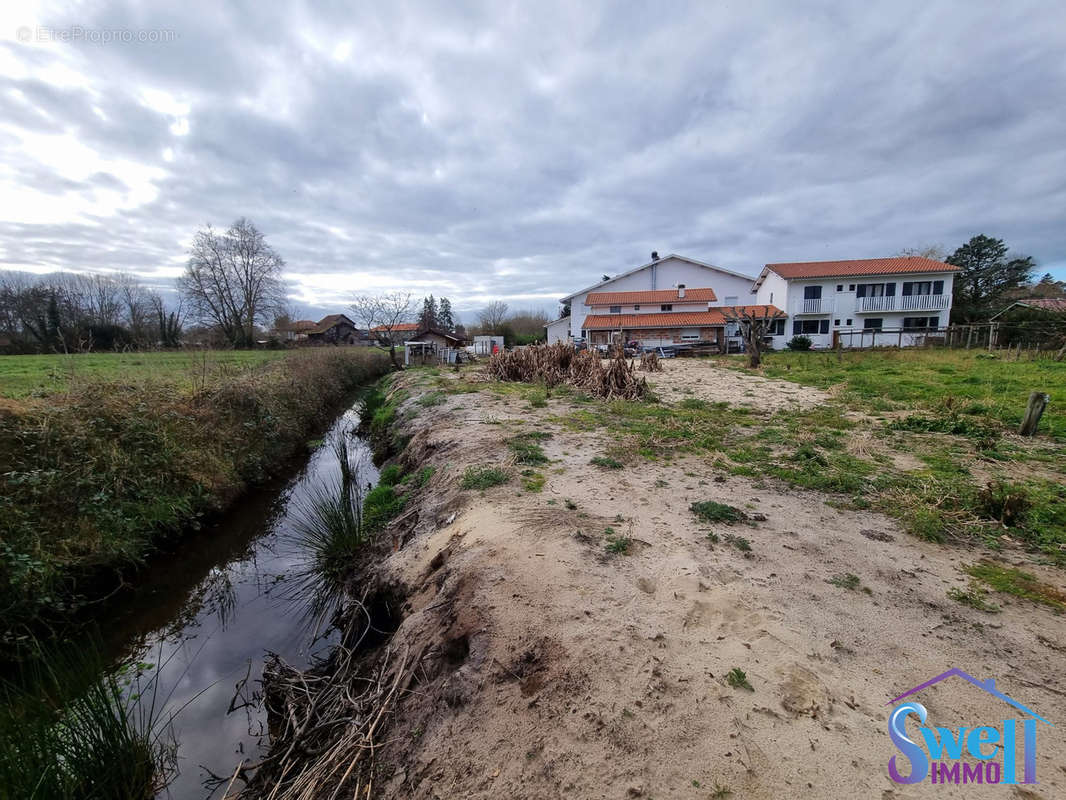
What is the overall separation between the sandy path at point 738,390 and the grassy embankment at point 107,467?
10.3 metres

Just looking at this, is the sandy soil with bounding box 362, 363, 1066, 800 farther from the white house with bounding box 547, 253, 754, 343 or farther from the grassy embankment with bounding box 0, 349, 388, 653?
the white house with bounding box 547, 253, 754, 343

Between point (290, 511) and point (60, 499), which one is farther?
point (290, 511)

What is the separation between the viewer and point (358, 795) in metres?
2.24

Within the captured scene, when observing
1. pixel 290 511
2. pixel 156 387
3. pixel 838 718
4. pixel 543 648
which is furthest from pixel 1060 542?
pixel 156 387

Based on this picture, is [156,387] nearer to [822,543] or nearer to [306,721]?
[306,721]

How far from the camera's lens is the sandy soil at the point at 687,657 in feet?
6.40

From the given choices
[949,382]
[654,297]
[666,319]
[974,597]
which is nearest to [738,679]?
[974,597]

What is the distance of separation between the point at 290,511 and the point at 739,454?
7.78m

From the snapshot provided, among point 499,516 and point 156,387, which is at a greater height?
point 156,387

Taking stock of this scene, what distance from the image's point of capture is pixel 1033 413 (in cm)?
684

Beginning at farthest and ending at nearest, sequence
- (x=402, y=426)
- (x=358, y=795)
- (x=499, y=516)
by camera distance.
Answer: (x=402, y=426)
(x=499, y=516)
(x=358, y=795)

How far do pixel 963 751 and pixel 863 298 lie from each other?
3939 cm

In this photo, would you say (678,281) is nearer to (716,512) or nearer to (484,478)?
(484,478)

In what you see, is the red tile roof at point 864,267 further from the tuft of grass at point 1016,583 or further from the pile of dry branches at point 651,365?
the tuft of grass at point 1016,583
